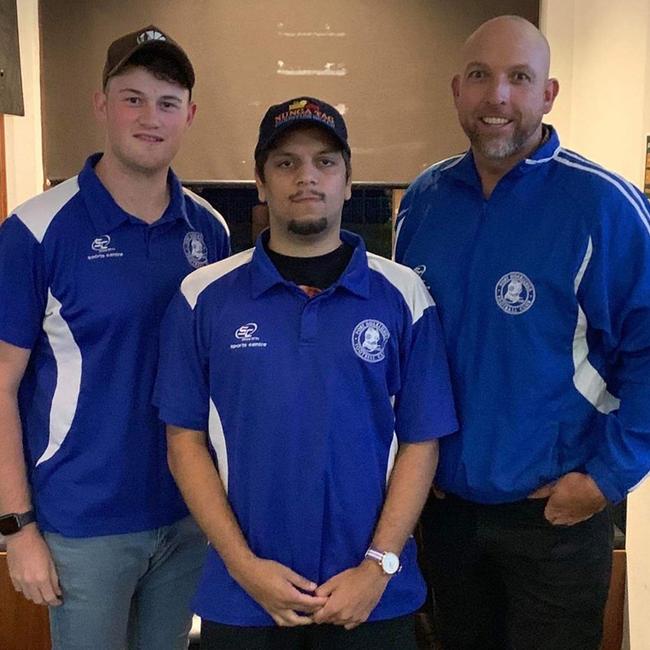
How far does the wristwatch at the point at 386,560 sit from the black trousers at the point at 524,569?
26 cm

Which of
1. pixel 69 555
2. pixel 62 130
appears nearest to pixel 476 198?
pixel 69 555

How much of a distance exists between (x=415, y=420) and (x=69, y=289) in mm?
679

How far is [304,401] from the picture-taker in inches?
52.3

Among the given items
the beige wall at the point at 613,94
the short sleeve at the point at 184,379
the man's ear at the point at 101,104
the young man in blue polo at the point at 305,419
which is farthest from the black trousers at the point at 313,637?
the beige wall at the point at 613,94

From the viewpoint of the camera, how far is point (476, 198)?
1558 millimetres

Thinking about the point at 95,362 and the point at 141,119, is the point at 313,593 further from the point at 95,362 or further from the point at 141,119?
the point at 141,119

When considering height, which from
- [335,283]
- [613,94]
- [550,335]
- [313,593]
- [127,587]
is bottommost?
[127,587]

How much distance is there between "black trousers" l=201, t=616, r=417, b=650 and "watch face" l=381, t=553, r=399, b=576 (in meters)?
0.11

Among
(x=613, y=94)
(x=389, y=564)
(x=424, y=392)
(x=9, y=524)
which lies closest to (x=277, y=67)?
(x=613, y=94)

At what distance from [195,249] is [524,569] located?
90cm

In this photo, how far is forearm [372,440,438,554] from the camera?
4.45 feet

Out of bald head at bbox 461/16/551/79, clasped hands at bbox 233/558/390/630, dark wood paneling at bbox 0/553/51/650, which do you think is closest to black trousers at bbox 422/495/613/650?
clasped hands at bbox 233/558/390/630

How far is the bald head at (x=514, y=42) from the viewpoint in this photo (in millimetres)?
1501

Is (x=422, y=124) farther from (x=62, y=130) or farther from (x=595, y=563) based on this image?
(x=595, y=563)
